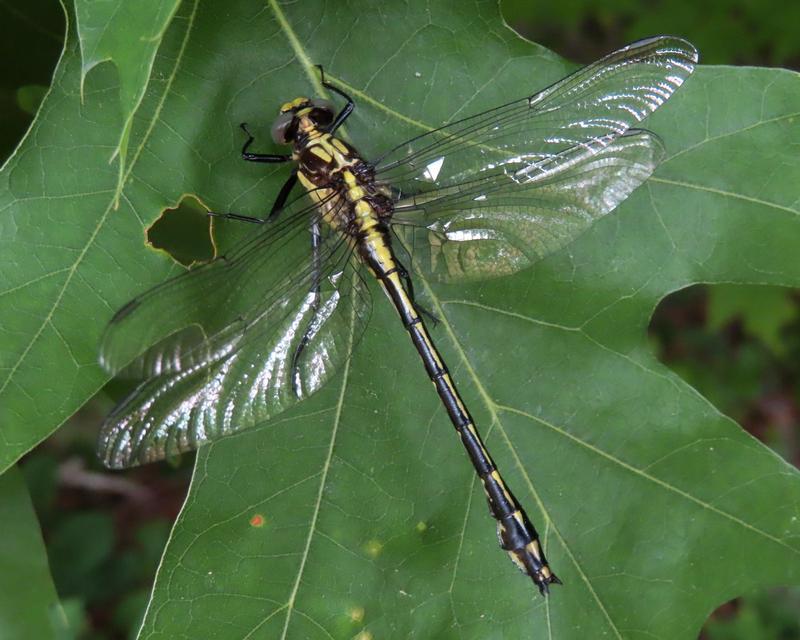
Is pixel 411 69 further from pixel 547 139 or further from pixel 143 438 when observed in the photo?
pixel 143 438

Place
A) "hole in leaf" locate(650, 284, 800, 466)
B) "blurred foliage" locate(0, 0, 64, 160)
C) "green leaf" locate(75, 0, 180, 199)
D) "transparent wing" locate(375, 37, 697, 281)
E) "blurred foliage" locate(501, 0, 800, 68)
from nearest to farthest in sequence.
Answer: "green leaf" locate(75, 0, 180, 199) < "transparent wing" locate(375, 37, 697, 281) < "blurred foliage" locate(0, 0, 64, 160) < "blurred foliage" locate(501, 0, 800, 68) < "hole in leaf" locate(650, 284, 800, 466)

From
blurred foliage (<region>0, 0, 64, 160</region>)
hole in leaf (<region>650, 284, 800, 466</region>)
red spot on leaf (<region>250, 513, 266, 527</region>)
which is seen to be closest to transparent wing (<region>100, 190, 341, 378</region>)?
red spot on leaf (<region>250, 513, 266, 527</region>)

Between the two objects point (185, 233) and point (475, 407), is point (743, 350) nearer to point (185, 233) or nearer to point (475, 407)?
point (475, 407)

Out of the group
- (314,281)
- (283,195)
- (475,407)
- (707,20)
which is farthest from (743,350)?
(283,195)

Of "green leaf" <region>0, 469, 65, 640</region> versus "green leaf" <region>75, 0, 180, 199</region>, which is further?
"green leaf" <region>0, 469, 65, 640</region>

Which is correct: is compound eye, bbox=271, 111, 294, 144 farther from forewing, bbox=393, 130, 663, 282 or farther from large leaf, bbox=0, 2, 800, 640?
forewing, bbox=393, 130, 663, 282

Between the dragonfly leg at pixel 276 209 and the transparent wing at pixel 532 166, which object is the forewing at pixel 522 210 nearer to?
the transparent wing at pixel 532 166

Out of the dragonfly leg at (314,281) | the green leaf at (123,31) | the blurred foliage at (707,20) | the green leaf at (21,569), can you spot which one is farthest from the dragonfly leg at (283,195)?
the blurred foliage at (707,20)

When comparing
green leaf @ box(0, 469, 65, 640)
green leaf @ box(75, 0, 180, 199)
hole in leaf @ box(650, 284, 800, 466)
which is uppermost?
green leaf @ box(75, 0, 180, 199)
